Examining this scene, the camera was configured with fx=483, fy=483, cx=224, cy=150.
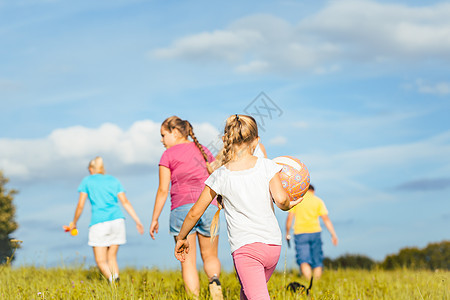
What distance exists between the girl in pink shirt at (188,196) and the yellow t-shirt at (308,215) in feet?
14.7

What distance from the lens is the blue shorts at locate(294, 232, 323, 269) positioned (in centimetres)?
1091

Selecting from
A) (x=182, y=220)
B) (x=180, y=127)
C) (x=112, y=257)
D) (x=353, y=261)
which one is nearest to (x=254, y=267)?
(x=182, y=220)

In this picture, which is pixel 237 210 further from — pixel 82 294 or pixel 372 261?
pixel 372 261

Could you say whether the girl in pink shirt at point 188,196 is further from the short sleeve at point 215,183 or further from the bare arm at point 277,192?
the bare arm at point 277,192

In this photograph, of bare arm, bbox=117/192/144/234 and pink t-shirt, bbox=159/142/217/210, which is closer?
pink t-shirt, bbox=159/142/217/210

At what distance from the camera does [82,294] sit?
23.0ft

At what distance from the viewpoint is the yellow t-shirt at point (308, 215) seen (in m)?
10.9

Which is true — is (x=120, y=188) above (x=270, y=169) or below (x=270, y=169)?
above

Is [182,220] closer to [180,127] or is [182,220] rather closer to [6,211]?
[180,127]

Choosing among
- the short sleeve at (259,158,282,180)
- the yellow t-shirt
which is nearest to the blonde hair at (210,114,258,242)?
the short sleeve at (259,158,282,180)

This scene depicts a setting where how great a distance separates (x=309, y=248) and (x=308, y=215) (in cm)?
75

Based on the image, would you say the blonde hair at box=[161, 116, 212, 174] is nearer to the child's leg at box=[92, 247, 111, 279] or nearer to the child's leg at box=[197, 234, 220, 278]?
the child's leg at box=[197, 234, 220, 278]

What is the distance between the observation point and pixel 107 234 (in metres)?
9.25

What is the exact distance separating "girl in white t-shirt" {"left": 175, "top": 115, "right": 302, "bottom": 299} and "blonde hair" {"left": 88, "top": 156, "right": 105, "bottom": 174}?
5624 mm
